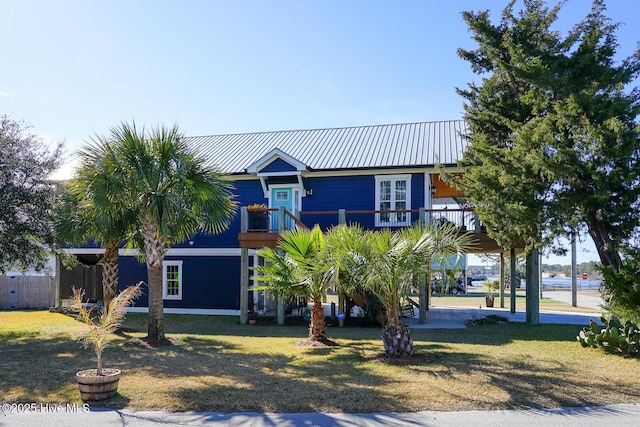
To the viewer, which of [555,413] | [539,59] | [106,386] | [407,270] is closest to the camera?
[555,413]

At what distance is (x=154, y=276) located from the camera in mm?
12734

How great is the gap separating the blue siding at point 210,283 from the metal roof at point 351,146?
3.76 meters

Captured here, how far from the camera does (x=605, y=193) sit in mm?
10812

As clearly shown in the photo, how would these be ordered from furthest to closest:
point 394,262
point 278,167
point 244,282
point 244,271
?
point 278,167 < point 244,271 < point 244,282 < point 394,262

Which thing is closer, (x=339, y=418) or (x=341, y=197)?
(x=339, y=418)

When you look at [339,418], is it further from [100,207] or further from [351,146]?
[351,146]

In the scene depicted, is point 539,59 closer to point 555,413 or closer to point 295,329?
point 555,413

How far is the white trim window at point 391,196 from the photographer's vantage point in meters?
18.8

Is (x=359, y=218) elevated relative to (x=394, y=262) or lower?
elevated

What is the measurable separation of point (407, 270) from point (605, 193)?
15.6ft

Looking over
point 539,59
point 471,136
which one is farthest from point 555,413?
point 471,136

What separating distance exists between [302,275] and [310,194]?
814 centimetres

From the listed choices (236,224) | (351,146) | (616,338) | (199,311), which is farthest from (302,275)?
(351,146)

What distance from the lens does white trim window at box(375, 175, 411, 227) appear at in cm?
1880
